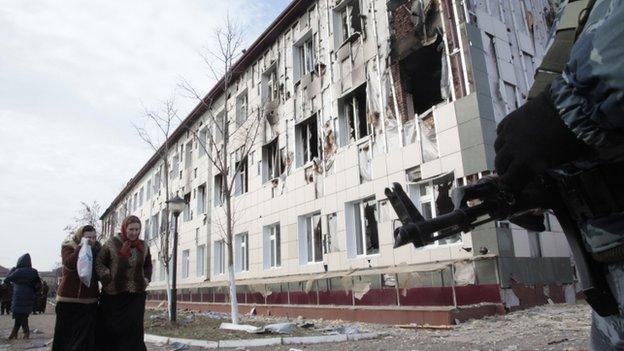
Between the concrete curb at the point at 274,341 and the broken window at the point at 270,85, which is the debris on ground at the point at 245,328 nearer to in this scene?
the concrete curb at the point at 274,341

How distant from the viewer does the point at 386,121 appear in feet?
32.0

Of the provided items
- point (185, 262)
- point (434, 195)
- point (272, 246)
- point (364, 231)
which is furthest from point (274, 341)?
point (185, 262)

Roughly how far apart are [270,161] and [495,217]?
537 inches

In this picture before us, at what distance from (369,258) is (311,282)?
211cm

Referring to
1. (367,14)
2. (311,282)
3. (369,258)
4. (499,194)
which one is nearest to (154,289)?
(311,282)

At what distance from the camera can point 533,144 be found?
45.6 inches

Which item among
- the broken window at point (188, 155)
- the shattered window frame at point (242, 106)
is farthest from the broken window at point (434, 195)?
the broken window at point (188, 155)

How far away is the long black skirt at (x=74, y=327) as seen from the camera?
452 cm

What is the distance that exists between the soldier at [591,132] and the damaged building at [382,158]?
18.8 ft

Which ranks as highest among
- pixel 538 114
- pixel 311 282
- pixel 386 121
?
pixel 386 121

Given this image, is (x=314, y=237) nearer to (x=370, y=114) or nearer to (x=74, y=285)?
(x=370, y=114)

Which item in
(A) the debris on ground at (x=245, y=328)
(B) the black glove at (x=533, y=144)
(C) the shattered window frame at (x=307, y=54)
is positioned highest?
(C) the shattered window frame at (x=307, y=54)

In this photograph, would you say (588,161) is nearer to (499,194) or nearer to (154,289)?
(499,194)

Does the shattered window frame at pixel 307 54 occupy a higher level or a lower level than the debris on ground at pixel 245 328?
higher
